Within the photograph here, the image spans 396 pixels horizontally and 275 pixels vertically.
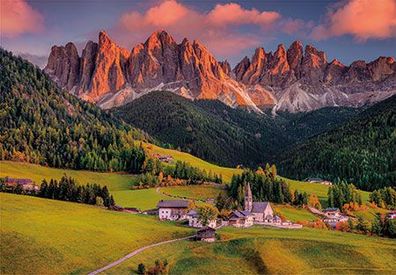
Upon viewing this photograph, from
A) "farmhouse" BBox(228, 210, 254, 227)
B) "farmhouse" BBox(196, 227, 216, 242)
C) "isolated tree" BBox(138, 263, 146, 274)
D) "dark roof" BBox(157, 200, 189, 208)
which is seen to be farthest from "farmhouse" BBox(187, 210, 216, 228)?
"isolated tree" BBox(138, 263, 146, 274)

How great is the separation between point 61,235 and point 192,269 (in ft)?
80.3

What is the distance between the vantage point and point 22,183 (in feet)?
587

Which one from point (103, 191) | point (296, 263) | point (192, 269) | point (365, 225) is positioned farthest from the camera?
point (103, 191)

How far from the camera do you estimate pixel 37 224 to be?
365 ft

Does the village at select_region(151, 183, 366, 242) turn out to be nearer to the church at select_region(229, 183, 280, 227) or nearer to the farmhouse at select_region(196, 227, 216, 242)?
the church at select_region(229, 183, 280, 227)

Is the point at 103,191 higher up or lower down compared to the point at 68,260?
higher up

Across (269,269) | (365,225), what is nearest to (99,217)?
(269,269)

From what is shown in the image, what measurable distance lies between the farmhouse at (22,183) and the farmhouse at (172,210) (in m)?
38.0

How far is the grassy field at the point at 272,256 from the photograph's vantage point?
10519cm

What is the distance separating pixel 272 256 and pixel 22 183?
9565 centimetres

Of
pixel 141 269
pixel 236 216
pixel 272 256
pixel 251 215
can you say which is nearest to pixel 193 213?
pixel 236 216

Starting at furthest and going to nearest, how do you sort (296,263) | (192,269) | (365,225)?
1. (365,225)
2. (296,263)
3. (192,269)

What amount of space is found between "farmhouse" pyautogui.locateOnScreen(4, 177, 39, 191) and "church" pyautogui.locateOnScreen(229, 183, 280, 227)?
59561mm

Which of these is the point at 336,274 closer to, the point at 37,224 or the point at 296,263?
the point at 296,263
